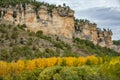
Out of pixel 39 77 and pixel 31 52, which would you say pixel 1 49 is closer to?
pixel 31 52

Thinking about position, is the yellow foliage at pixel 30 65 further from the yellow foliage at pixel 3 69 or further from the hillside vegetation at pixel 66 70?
the yellow foliage at pixel 3 69

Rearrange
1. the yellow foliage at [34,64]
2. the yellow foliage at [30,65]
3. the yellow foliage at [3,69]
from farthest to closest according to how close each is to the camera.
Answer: the yellow foliage at [30,65]
the yellow foliage at [34,64]
the yellow foliage at [3,69]

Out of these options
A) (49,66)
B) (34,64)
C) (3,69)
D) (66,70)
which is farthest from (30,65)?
(66,70)

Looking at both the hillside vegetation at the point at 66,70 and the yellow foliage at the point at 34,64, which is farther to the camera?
the yellow foliage at the point at 34,64

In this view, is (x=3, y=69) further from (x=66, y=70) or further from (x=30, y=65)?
(x=66, y=70)

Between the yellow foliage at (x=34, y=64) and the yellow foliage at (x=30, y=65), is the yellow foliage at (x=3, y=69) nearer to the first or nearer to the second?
the yellow foliage at (x=34, y=64)

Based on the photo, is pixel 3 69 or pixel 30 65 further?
pixel 30 65

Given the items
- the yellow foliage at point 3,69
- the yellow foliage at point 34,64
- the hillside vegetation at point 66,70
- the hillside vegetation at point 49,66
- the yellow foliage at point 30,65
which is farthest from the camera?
the yellow foliage at point 30,65

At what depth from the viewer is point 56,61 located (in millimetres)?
172250

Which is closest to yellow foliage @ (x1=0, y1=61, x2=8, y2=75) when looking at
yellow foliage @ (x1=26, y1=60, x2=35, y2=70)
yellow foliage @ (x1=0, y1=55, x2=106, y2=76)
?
yellow foliage @ (x1=0, y1=55, x2=106, y2=76)

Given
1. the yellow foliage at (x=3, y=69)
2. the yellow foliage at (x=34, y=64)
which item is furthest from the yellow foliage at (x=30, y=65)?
the yellow foliage at (x=3, y=69)

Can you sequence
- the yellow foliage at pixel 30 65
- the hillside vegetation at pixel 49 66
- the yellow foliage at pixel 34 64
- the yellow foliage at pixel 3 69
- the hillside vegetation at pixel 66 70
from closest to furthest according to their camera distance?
the hillside vegetation at pixel 66 70, the hillside vegetation at pixel 49 66, the yellow foliage at pixel 3 69, the yellow foliage at pixel 34 64, the yellow foliage at pixel 30 65

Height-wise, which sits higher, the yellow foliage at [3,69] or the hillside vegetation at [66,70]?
the hillside vegetation at [66,70]

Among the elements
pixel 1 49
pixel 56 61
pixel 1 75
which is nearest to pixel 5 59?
pixel 1 49
